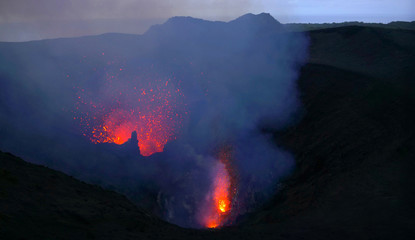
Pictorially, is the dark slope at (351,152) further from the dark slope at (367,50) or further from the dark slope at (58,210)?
the dark slope at (58,210)

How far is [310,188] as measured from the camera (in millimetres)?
12734

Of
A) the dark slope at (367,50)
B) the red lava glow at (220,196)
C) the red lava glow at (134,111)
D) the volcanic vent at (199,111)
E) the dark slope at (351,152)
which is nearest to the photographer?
the dark slope at (351,152)

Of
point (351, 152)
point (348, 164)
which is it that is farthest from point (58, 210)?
point (351, 152)

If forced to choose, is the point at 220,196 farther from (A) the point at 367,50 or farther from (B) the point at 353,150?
(A) the point at 367,50

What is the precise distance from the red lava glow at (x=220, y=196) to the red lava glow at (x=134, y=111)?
17.1ft

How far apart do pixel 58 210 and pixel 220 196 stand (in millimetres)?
12145

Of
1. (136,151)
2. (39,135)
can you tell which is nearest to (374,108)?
(136,151)

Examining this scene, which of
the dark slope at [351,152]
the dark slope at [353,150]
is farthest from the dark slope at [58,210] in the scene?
the dark slope at [353,150]

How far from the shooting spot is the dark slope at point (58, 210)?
6312 millimetres

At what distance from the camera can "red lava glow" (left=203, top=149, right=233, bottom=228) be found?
17.8m

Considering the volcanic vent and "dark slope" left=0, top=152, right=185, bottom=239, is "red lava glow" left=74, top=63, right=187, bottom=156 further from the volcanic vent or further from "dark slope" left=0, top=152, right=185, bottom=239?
"dark slope" left=0, top=152, right=185, bottom=239

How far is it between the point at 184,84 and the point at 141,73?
170 inches

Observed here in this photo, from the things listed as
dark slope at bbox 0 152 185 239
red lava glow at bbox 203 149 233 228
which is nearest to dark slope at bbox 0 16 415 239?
dark slope at bbox 0 152 185 239

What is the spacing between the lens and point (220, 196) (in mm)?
18500
